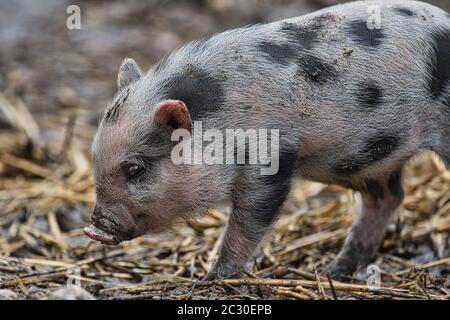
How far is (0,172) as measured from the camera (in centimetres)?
732

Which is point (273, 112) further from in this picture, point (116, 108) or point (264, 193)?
point (116, 108)

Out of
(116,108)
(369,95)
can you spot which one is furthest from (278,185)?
(116,108)

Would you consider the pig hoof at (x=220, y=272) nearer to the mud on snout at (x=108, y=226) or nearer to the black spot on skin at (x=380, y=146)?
the mud on snout at (x=108, y=226)

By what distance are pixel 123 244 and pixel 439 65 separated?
8.08ft

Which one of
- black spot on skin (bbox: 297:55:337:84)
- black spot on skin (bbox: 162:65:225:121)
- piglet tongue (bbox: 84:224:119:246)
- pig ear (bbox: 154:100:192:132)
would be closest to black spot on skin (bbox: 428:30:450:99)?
black spot on skin (bbox: 297:55:337:84)

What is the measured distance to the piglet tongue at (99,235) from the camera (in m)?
4.50

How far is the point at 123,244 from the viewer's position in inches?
238

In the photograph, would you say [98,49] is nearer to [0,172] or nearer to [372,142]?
[0,172]

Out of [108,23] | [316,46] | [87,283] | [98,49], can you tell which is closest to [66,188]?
[87,283]

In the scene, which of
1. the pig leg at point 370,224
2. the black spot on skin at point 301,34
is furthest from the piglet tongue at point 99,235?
the pig leg at point 370,224

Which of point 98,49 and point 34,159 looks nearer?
point 34,159

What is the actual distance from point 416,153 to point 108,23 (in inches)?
291

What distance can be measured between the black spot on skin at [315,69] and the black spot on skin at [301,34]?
7 cm
